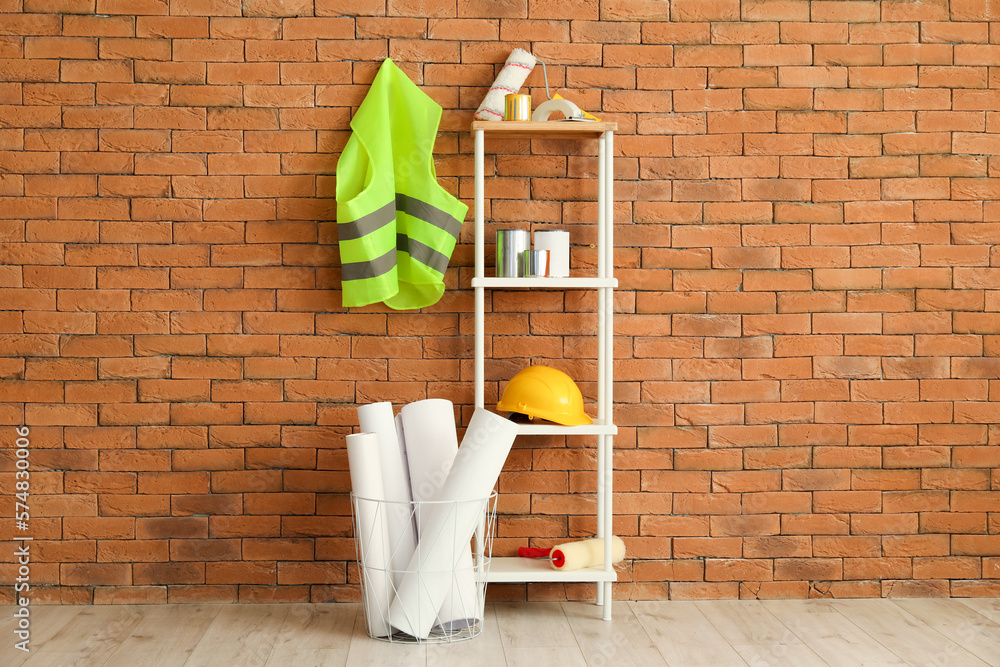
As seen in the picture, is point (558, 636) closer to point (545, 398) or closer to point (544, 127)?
point (545, 398)

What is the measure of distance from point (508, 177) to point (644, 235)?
1.60 feet

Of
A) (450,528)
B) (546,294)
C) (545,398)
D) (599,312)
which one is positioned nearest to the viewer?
(450,528)

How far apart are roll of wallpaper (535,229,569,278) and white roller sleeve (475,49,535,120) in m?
0.41

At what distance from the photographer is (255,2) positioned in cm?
258

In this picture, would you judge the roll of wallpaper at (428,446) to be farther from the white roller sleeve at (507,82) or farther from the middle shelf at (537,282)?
the white roller sleeve at (507,82)

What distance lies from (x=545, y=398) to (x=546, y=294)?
430 millimetres

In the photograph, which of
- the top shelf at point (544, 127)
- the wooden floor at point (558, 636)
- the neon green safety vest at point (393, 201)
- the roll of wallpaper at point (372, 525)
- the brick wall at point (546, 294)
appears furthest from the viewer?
the brick wall at point (546, 294)

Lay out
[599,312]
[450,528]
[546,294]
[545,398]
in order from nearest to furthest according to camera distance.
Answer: [450,528]
[545,398]
[599,312]
[546,294]

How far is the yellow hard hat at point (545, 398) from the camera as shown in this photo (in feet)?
7.68

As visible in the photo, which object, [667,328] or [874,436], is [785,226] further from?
[874,436]

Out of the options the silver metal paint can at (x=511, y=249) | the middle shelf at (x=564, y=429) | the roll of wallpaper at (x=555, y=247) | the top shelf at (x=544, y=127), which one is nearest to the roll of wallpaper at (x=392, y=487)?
the middle shelf at (x=564, y=429)

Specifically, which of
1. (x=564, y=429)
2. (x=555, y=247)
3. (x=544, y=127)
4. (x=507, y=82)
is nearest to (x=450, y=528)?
(x=564, y=429)

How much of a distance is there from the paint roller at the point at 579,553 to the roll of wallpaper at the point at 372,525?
0.50m

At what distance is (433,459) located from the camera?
7.71ft
